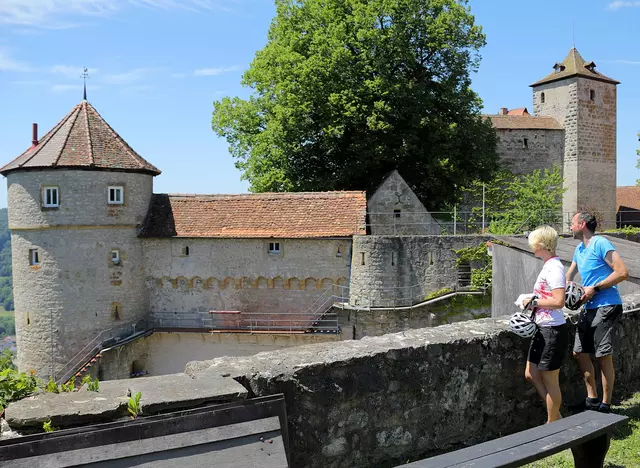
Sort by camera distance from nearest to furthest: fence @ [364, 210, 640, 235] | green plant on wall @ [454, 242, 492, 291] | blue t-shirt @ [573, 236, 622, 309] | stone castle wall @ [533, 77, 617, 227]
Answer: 1. blue t-shirt @ [573, 236, 622, 309]
2. green plant on wall @ [454, 242, 492, 291]
3. fence @ [364, 210, 640, 235]
4. stone castle wall @ [533, 77, 617, 227]

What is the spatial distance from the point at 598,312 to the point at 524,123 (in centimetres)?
3814

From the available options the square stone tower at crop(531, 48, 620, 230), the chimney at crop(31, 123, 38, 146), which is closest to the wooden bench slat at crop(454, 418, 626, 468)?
the chimney at crop(31, 123, 38, 146)

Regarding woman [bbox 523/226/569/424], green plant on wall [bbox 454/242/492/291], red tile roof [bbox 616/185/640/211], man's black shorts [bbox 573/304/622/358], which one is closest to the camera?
woman [bbox 523/226/569/424]

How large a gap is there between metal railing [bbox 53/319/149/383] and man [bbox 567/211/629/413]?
20.5 metres

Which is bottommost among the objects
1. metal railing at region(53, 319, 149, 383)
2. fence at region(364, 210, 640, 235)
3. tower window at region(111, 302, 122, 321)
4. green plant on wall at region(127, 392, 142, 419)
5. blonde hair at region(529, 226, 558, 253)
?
metal railing at region(53, 319, 149, 383)

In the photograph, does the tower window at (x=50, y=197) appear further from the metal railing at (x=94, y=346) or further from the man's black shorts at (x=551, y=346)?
the man's black shorts at (x=551, y=346)

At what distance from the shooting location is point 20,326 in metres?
24.0

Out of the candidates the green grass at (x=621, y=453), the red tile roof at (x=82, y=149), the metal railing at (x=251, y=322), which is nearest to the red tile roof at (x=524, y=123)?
the metal railing at (x=251, y=322)

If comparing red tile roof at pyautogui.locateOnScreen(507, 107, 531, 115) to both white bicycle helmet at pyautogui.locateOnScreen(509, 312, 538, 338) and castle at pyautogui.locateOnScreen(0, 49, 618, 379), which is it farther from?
white bicycle helmet at pyautogui.locateOnScreen(509, 312, 538, 338)

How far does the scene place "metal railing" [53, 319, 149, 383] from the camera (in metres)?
23.0

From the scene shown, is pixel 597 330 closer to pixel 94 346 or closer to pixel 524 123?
pixel 94 346

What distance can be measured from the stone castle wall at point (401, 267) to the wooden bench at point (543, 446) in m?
18.6

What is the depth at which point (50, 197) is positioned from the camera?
23438 millimetres

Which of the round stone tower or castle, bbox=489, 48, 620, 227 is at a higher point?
castle, bbox=489, 48, 620, 227
